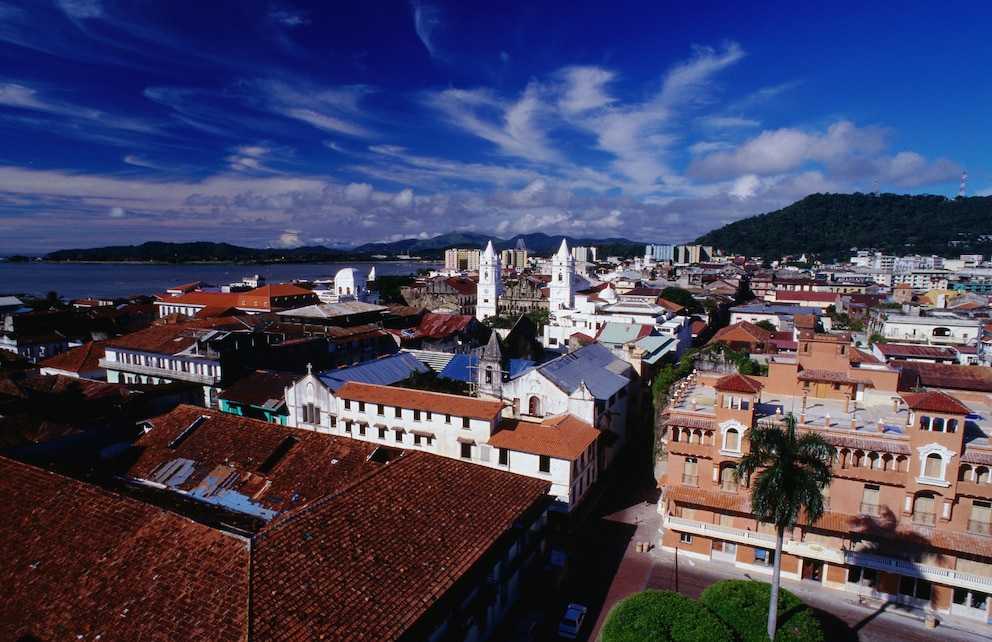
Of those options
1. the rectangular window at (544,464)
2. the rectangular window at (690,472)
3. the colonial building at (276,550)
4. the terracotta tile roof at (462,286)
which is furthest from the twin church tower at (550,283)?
the colonial building at (276,550)

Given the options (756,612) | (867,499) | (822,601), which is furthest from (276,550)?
(867,499)

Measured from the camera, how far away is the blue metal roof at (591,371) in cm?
3469

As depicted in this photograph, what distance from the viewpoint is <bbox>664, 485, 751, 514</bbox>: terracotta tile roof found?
25016 millimetres

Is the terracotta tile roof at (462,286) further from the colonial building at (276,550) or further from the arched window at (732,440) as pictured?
the colonial building at (276,550)

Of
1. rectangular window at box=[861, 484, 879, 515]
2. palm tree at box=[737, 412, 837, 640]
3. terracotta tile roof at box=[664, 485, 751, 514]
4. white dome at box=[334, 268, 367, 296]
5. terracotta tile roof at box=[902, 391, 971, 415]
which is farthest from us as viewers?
white dome at box=[334, 268, 367, 296]

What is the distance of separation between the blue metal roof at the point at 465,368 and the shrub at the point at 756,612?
23.0 metres

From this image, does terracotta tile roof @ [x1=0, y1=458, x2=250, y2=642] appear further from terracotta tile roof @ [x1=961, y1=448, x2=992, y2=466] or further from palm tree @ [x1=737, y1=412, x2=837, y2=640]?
terracotta tile roof @ [x1=961, y1=448, x2=992, y2=466]

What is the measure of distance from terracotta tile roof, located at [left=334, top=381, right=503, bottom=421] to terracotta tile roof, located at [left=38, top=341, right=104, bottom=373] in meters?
30.9

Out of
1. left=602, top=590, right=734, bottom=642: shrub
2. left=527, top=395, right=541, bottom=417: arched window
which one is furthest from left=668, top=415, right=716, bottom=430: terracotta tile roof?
left=527, top=395, right=541, bottom=417: arched window

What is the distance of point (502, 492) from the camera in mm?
19703

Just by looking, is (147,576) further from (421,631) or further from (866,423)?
(866,423)

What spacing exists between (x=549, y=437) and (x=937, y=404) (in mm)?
16731

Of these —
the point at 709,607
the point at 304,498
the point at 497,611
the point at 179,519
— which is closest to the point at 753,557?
the point at 709,607

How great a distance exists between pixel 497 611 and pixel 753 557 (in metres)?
13.5
